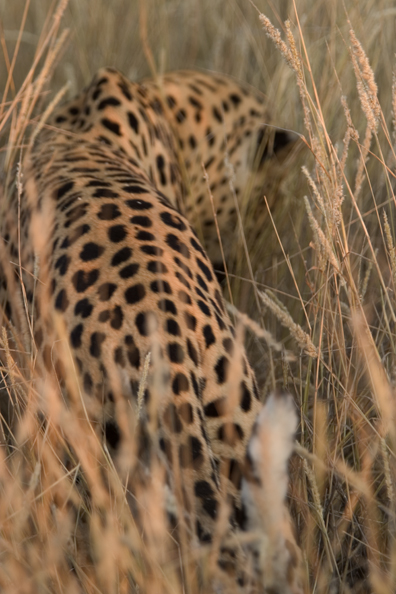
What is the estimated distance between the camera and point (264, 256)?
101 inches

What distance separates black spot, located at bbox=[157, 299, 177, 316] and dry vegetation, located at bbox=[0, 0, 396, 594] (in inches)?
5.7

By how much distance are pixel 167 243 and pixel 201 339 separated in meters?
0.24

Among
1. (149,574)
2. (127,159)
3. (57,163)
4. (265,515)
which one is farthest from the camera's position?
(127,159)

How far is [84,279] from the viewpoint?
143cm

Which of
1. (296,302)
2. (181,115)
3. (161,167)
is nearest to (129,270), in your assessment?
(296,302)

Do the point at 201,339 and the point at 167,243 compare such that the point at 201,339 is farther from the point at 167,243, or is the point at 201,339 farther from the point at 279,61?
the point at 279,61

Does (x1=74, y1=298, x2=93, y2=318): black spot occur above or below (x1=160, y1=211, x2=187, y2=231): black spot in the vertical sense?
below

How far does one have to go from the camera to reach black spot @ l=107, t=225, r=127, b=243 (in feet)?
4.83

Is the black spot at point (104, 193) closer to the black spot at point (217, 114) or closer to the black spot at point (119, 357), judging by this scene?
the black spot at point (119, 357)

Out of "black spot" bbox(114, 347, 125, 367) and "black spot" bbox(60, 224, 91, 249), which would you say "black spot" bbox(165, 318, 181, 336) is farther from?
"black spot" bbox(60, 224, 91, 249)

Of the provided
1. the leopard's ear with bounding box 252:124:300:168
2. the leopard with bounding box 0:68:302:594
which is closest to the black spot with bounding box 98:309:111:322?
the leopard with bounding box 0:68:302:594

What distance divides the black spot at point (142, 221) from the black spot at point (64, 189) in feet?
0.93

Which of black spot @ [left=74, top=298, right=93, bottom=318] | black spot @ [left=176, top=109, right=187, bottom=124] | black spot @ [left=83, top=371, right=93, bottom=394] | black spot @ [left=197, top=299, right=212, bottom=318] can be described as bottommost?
black spot @ [left=83, top=371, right=93, bottom=394]

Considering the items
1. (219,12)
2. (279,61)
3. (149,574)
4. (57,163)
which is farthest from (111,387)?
(219,12)
